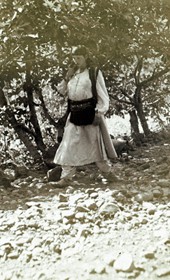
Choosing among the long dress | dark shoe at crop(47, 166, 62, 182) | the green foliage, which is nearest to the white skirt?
the long dress

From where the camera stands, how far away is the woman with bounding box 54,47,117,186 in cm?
498

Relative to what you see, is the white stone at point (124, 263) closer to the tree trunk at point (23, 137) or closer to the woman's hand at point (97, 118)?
the woman's hand at point (97, 118)

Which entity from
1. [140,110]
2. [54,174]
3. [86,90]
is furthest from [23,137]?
[140,110]

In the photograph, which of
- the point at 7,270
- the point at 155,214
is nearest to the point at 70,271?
the point at 7,270

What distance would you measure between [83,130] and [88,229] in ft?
6.01

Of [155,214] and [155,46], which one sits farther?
[155,46]

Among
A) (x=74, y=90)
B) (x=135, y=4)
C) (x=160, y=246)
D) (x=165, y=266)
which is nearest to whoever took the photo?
(x=165, y=266)

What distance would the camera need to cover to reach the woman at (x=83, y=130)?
16.4 ft

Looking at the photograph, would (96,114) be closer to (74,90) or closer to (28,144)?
(74,90)

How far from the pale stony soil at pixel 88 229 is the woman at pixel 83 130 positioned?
0.81ft

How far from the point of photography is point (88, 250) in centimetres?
305

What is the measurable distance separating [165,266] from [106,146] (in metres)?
2.64

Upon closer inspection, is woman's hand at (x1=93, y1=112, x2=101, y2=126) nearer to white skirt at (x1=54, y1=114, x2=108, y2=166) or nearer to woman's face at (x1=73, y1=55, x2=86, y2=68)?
white skirt at (x1=54, y1=114, x2=108, y2=166)

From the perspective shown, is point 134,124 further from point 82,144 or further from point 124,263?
point 124,263
